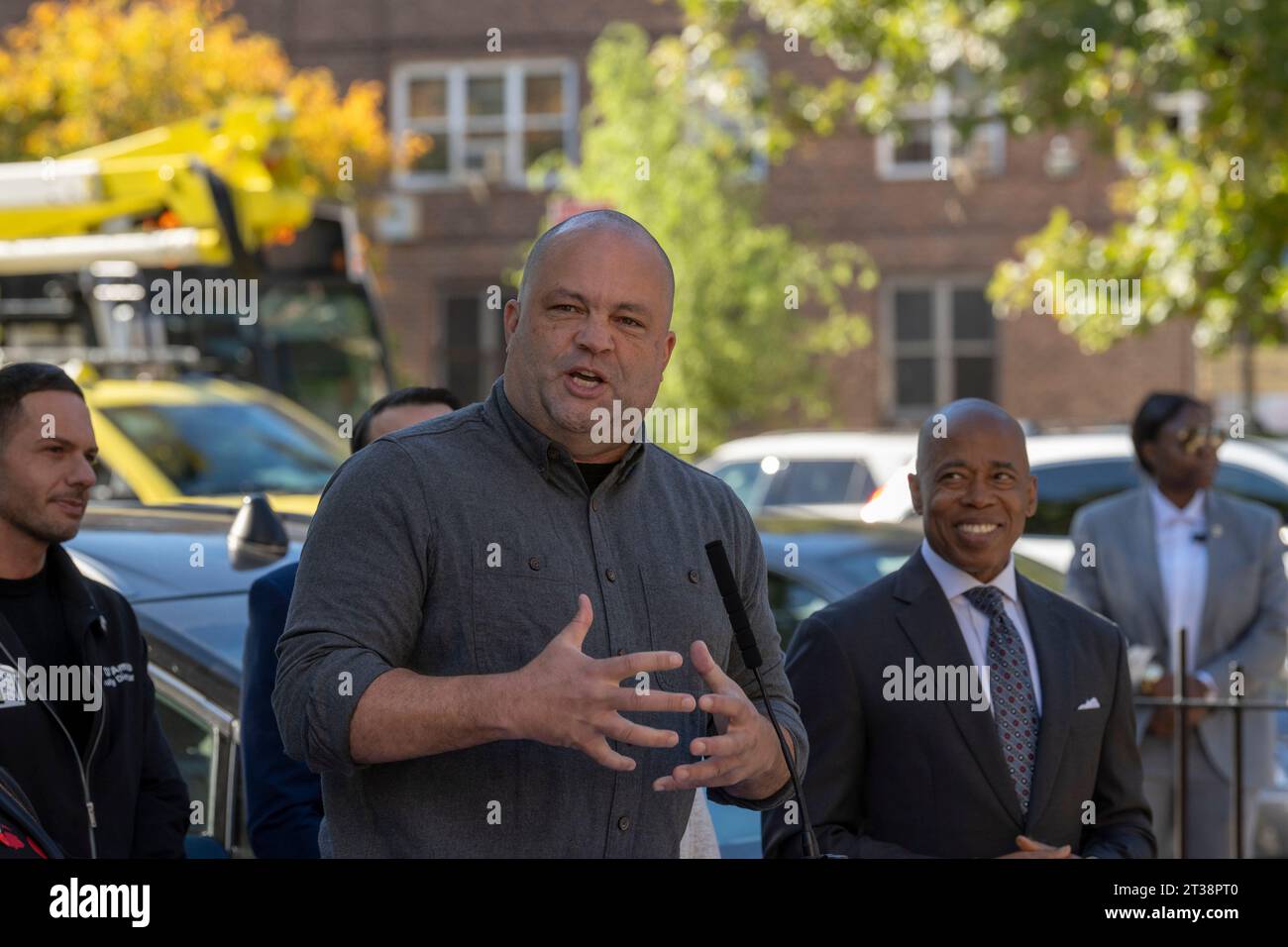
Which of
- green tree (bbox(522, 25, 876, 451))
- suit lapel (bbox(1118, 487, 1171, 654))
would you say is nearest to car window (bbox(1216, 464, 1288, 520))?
suit lapel (bbox(1118, 487, 1171, 654))

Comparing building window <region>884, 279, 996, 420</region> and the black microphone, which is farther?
building window <region>884, 279, 996, 420</region>

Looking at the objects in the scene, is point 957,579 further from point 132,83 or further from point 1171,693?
point 132,83

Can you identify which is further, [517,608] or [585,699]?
[517,608]

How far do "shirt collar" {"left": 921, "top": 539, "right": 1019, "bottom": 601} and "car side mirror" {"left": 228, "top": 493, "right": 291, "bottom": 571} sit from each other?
175 cm

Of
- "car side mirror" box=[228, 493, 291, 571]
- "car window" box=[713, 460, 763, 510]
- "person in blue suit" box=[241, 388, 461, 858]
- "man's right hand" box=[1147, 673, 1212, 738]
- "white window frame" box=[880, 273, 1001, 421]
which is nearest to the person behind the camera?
"person in blue suit" box=[241, 388, 461, 858]

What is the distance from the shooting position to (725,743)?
2211 millimetres

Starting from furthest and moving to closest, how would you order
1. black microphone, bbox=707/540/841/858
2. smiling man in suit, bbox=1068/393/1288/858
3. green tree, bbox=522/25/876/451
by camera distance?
1. green tree, bbox=522/25/876/451
2. smiling man in suit, bbox=1068/393/1288/858
3. black microphone, bbox=707/540/841/858

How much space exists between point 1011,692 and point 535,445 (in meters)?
1.32

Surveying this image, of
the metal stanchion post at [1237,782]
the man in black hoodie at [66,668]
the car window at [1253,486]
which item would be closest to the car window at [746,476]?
the car window at [1253,486]

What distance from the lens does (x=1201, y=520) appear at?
5.77m

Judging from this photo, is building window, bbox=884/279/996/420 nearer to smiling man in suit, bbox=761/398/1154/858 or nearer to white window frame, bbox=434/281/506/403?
white window frame, bbox=434/281/506/403

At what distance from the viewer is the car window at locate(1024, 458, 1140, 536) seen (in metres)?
11.1

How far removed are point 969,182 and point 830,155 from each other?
2106 mm

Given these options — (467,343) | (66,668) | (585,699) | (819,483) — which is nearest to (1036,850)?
(585,699)
